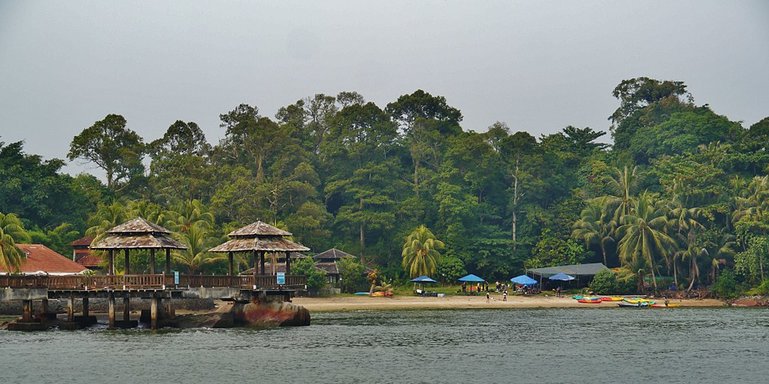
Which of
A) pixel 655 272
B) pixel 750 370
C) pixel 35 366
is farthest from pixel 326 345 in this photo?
pixel 655 272

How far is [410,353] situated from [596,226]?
54.3 metres

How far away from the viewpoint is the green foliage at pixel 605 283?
8725 centimetres

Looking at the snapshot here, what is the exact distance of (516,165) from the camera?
103750mm

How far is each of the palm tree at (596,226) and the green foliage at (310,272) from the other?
25504mm

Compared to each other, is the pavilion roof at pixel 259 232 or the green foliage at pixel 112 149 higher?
the green foliage at pixel 112 149

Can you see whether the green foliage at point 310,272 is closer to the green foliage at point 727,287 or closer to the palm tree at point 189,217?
the palm tree at point 189,217

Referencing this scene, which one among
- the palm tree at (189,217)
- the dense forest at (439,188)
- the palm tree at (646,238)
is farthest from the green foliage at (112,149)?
the palm tree at (646,238)

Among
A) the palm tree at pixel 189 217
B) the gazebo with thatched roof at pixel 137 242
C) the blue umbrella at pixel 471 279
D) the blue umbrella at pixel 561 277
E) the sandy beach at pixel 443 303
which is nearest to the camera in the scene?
the gazebo with thatched roof at pixel 137 242

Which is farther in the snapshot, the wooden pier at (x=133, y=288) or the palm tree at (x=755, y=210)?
the palm tree at (x=755, y=210)

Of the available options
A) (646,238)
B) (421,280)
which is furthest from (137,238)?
(646,238)

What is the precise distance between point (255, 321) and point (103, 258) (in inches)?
1135

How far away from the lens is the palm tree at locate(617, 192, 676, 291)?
286 ft

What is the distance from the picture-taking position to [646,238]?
87188 mm

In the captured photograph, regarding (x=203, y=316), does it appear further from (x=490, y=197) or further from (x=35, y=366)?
(x=490, y=197)
